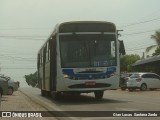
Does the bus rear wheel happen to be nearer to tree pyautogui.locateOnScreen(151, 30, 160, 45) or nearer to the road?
the road

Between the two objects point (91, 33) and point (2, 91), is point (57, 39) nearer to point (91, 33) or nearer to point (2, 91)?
point (91, 33)

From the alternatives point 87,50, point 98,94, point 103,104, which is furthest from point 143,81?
point 103,104

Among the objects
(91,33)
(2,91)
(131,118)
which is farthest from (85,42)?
(131,118)

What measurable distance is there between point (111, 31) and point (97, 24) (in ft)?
2.41

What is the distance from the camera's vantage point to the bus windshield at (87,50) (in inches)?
882

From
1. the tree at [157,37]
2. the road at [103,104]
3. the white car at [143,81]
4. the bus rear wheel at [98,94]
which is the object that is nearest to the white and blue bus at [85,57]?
the road at [103,104]

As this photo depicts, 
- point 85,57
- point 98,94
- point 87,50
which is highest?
point 87,50

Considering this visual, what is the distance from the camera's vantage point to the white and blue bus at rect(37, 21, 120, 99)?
22281mm

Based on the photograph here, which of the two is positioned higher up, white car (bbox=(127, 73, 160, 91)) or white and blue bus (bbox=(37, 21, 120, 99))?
white and blue bus (bbox=(37, 21, 120, 99))

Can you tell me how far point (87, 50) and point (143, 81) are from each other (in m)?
20.1

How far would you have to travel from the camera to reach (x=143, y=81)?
138 ft

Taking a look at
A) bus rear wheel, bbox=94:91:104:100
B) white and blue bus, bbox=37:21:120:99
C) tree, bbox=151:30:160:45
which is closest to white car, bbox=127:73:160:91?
bus rear wheel, bbox=94:91:104:100

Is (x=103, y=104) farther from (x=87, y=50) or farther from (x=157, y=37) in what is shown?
(x=157, y=37)

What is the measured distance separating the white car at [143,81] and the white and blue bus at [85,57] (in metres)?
19.2
